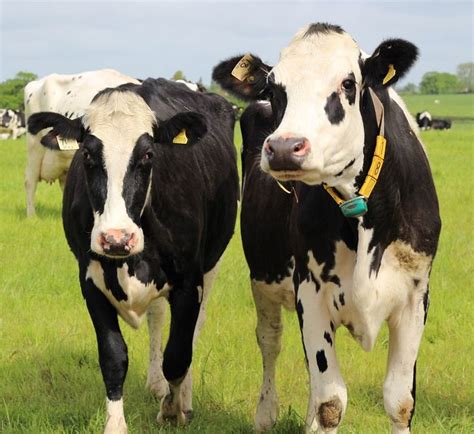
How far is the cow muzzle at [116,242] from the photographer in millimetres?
4902

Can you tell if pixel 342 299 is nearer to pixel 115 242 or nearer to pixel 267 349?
pixel 115 242

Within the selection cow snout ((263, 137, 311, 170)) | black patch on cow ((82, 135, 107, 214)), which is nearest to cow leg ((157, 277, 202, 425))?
black patch on cow ((82, 135, 107, 214))

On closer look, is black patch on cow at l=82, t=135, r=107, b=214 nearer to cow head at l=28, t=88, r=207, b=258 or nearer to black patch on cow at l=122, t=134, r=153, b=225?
cow head at l=28, t=88, r=207, b=258

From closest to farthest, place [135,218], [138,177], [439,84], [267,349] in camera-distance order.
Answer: [135,218] < [138,177] < [267,349] < [439,84]

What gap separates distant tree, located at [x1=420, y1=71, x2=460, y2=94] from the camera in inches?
6294

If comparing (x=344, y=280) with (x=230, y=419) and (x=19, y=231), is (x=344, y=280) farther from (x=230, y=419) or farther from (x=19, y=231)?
(x=19, y=231)

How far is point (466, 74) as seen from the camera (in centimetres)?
16912

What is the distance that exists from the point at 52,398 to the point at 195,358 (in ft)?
4.15

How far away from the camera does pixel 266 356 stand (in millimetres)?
6469

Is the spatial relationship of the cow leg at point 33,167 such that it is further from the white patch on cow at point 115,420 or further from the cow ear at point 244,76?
the cow ear at point 244,76

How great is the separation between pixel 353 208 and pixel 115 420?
1.82 meters

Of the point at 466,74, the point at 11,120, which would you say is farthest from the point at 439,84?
the point at 11,120

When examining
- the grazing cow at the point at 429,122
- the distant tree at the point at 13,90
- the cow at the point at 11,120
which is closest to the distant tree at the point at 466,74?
the distant tree at the point at 13,90

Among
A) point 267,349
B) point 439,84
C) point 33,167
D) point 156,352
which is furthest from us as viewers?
point 439,84
